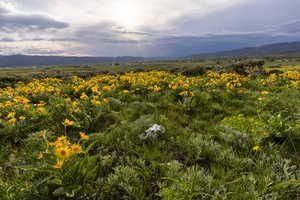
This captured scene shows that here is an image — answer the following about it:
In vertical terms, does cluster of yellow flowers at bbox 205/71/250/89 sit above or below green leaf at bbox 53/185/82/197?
above

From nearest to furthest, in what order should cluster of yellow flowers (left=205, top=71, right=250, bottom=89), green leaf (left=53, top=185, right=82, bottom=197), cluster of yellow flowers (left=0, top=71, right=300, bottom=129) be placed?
1. green leaf (left=53, top=185, right=82, bottom=197)
2. cluster of yellow flowers (left=0, top=71, right=300, bottom=129)
3. cluster of yellow flowers (left=205, top=71, right=250, bottom=89)

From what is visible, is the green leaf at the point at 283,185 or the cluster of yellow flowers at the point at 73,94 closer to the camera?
the green leaf at the point at 283,185

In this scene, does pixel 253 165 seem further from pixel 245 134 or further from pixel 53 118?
pixel 53 118

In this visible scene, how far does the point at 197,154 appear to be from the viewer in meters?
3.31

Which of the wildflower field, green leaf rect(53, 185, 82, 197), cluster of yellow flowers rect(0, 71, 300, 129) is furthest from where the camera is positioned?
cluster of yellow flowers rect(0, 71, 300, 129)

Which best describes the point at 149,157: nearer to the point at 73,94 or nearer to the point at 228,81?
the point at 73,94

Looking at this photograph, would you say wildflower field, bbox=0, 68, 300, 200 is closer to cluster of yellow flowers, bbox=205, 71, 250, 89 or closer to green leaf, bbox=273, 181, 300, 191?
green leaf, bbox=273, 181, 300, 191

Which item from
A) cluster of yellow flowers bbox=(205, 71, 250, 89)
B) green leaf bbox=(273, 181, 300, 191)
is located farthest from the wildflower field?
cluster of yellow flowers bbox=(205, 71, 250, 89)

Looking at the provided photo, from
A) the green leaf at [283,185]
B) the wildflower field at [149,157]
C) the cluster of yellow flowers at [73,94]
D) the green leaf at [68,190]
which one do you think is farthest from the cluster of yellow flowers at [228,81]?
the green leaf at [68,190]

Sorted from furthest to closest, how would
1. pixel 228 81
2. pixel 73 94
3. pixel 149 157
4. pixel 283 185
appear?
pixel 228 81 < pixel 73 94 < pixel 149 157 < pixel 283 185

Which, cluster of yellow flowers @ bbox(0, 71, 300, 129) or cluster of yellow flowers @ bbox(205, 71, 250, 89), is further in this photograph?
cluster of yellow flowers @ bbox(205, 71, 250, 89)

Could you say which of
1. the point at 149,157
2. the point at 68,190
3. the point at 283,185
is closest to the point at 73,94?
the point at 149,157

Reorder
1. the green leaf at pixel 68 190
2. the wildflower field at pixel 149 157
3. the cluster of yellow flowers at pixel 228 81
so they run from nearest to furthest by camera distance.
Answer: the green leaf at pixel 68 190, the wildflower field at pixel 149 157, the cluster of yellow flowers at pixel 228 81

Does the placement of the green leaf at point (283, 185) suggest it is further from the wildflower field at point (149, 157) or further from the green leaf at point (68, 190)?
the green leaf at point (68, 190)
